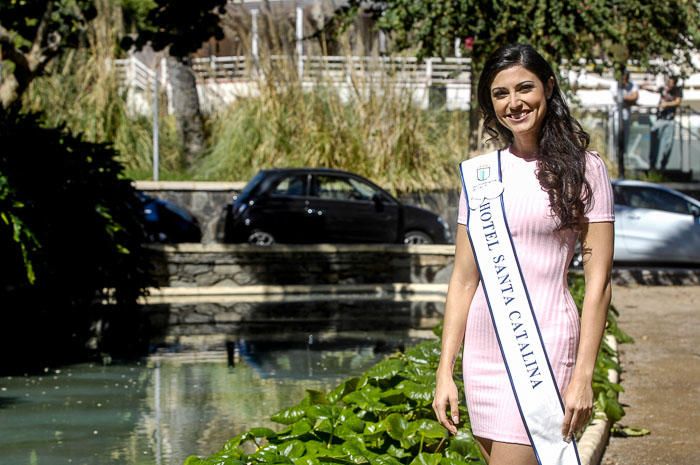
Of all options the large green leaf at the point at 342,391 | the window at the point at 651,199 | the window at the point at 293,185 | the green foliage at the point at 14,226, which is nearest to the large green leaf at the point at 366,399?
the large green leaf at the point at 342,391

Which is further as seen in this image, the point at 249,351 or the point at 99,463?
the point at 249,351

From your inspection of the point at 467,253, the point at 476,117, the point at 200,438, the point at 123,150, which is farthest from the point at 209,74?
the point at 467,253

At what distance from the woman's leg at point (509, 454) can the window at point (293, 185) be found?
18138mm

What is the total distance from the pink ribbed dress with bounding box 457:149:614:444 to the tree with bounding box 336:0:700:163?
12.0m

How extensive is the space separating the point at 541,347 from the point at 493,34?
12364 mm

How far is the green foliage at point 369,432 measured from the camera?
198 inches

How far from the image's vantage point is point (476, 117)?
17.3 m

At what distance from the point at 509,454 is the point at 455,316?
0.40 meters

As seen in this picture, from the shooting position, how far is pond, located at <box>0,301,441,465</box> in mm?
7770

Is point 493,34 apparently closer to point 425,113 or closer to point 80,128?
point 425,113

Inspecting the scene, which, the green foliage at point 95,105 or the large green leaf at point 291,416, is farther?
the green foliage at point 95,105

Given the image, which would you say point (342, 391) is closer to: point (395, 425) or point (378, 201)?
point (395, 425)

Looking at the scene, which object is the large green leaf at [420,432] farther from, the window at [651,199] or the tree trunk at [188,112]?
the tree trunk at [188,112]

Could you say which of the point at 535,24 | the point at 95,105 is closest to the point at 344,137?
the point at 95,105
